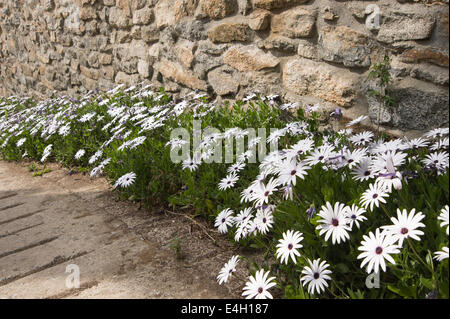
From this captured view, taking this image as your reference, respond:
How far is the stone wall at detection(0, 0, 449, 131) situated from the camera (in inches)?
94.3

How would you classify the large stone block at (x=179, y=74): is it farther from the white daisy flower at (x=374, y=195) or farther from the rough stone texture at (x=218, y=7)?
the white daisy flower at (x=374, y=195)

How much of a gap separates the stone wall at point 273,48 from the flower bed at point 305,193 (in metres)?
0.21

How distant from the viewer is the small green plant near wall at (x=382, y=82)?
2459 mm

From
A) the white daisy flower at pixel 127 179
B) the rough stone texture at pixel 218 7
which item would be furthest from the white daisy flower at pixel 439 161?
the rough stone texture at pixel 218 7

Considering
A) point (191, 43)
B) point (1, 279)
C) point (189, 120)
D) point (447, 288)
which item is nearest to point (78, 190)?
point (189, 120)

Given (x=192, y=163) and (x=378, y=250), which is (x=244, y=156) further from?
(x=378, y=250)

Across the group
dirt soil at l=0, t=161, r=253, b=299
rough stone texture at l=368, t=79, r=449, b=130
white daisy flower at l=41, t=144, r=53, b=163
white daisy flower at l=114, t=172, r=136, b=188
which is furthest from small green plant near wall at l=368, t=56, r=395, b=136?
white daisy flower at l=41, t=144, r=53, b=163

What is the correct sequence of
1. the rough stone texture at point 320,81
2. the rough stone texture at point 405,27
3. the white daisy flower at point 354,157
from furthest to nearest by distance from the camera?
the rough stone texture at point 320,81 → the rough stone texture at point 405,27 → the white daisy flower at point 354,157

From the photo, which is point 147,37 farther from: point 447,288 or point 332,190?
point 447,288

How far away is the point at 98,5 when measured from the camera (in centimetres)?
540

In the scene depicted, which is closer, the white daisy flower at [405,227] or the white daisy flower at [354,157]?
the white daisy flower at [405,227]

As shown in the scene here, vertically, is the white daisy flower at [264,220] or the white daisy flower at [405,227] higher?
the white daisy flower at [405,227]

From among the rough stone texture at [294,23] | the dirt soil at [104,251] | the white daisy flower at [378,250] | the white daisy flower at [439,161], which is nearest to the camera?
the white daisy flower at [378,250]

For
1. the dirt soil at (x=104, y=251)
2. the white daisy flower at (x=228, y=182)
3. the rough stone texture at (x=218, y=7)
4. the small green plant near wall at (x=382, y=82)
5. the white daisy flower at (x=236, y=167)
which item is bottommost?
the dirt soil at (x=104, y=251)
